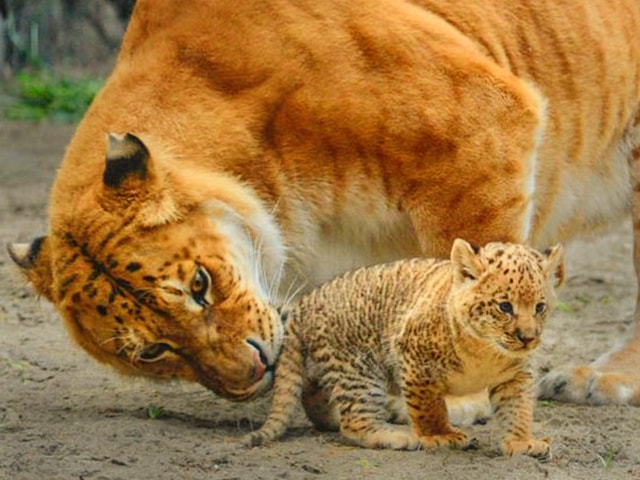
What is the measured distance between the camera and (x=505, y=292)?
4.50 m

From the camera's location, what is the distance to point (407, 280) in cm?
507

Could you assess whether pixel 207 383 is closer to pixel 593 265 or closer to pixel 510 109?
pixel 510 109

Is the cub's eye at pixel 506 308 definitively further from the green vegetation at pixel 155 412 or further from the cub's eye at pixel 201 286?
the green vegetation at pixel 155 412

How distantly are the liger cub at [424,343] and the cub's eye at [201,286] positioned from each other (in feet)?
1.44

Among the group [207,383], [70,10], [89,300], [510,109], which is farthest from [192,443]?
[70,10]

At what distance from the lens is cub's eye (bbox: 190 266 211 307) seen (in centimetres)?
481

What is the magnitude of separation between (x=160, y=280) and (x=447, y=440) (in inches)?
42.0

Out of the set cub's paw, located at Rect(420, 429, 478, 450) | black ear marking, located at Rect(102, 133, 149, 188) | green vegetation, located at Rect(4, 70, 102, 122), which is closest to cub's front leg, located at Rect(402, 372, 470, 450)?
cub's paw, located at Rect(420, 429, 478, 450)

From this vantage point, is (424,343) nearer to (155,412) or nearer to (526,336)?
(526,336)

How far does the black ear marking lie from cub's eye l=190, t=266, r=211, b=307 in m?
0.36

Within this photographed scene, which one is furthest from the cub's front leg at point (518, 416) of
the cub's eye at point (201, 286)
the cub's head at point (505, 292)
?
the cub's eye at point (201, 286)

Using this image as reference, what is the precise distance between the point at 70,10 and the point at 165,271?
8962mm

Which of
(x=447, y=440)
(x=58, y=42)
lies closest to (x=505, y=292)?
(x=447, y=440)

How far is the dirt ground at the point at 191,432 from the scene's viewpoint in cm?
464
